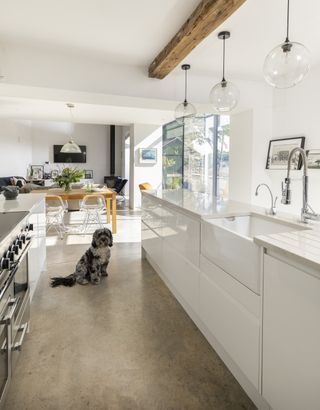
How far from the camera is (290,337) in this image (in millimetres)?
1087

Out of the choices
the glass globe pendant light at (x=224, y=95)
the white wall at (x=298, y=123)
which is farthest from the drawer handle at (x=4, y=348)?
the white wall at (x=298, y=123)

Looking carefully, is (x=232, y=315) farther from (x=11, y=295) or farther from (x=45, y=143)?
(x=45, y=143)

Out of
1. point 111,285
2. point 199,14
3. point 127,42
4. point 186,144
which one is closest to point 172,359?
point 111,285

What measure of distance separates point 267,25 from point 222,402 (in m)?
3.17

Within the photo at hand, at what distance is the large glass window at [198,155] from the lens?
658cm

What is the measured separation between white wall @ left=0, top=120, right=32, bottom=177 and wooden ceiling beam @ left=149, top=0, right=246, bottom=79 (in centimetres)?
676

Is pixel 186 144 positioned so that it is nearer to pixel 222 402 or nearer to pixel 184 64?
pixel 184 64

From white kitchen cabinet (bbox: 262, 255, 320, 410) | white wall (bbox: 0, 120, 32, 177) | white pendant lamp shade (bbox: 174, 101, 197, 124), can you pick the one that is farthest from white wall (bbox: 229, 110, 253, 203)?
white wall (bbox: 0, 120, 32, 177)

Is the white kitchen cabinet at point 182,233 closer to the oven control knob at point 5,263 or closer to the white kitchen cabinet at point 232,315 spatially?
the white kitchen cabinet at point 232,315

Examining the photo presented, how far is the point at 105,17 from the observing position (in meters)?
2.58

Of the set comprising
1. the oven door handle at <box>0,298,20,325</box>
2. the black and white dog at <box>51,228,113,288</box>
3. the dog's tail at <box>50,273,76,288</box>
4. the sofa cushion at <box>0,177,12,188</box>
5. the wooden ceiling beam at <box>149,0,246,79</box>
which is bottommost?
the dog's tail at <box>50,273,76,288</box>

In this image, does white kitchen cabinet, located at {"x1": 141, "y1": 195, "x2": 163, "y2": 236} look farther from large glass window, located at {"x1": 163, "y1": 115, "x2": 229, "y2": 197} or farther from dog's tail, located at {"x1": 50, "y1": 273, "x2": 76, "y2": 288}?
large glass window, located at {"x1": 163, "y1": 115, "x2": 229, "y2": 197}

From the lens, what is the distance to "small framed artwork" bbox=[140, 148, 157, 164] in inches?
321

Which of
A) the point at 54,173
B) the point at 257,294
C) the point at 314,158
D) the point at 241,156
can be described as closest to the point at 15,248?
the point at 257,294
